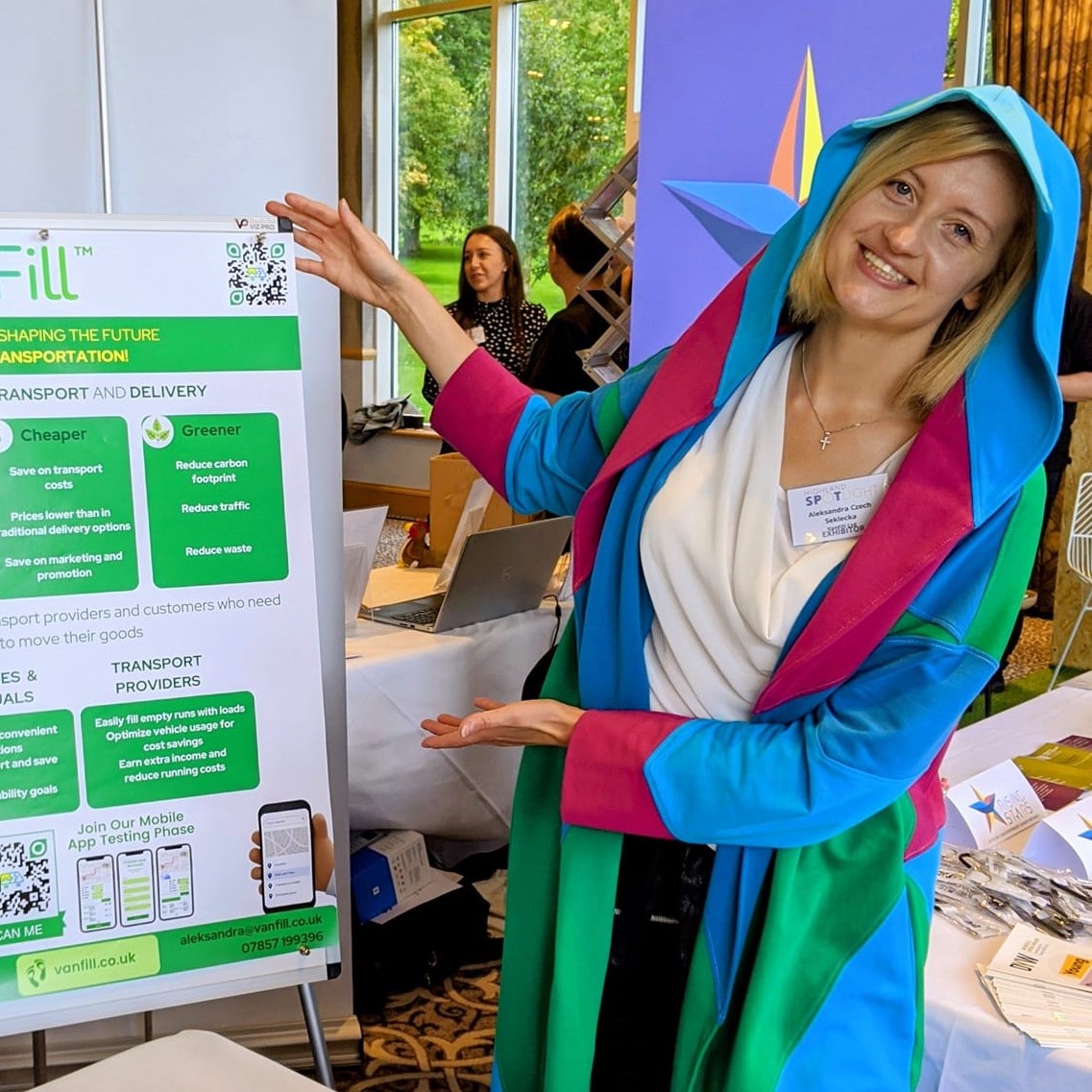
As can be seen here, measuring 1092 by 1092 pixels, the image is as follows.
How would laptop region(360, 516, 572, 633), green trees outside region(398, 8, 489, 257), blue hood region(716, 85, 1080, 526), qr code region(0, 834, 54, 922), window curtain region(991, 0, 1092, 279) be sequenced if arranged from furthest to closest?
green trees outside region(398, 8, 489, 257), window curtain region(991, 0, 1092, 279), laptop region(360, 516, 572, 633), qr code region(0, 834, 54, 922), blue hood region(716, 85, 1080, 526)

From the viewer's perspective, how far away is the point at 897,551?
106 centimetres

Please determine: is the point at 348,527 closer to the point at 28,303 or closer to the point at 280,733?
the point at 280,733

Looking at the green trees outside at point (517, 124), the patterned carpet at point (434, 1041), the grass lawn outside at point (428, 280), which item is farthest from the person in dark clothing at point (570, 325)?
the grass lawn outside at point (428, 280)

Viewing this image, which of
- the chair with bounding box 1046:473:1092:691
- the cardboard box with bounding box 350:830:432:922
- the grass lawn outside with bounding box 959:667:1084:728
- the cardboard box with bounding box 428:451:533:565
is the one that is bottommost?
the grass lawn outside with bounding box 959:667:1084:728

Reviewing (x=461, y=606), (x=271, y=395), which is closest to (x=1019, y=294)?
(x=271, y=395)

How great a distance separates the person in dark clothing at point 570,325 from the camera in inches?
139

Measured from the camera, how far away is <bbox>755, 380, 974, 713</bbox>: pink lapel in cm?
105

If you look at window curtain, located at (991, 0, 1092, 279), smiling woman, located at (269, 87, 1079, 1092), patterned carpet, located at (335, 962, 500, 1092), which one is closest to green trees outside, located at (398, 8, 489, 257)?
window curtain, located at (991, 0, 1092, 279)

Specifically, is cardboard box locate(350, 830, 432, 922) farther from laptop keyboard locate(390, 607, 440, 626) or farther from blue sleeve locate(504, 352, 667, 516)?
blue sleeve locate(504, 352, 667, 516)

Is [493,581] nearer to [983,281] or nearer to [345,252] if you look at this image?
[345,252]

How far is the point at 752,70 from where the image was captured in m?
2.29

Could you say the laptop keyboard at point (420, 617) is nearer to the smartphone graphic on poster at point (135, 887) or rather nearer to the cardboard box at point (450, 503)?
the cardboard box at point (450, 503)

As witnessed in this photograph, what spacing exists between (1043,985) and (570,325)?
8.38ft

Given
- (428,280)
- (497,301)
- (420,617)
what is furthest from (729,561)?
(428,280)
